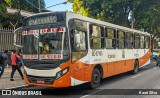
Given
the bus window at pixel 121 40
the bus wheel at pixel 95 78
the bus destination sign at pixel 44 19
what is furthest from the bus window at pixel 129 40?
the bus destination sign at pixel 44 19

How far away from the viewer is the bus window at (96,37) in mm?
11523

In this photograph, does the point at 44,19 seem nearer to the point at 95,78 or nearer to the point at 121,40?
the point at 95,78

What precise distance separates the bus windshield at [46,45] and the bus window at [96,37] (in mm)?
2090

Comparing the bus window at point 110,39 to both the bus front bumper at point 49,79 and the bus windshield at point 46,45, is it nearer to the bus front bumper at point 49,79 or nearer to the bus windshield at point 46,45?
the bus windshield at point 46,45

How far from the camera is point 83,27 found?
10.9m

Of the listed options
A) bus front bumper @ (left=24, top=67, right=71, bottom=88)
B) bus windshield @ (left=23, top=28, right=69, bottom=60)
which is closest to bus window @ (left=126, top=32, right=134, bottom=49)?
bus windshield @ (left=23, top=28, right=69, bottom=60)

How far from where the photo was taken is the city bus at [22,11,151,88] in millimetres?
9656

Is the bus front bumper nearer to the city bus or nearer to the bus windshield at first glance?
the city bus

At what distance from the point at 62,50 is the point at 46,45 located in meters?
0.73

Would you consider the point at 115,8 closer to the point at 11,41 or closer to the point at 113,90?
the point at 11,41

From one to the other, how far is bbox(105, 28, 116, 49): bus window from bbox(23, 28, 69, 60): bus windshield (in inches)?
150

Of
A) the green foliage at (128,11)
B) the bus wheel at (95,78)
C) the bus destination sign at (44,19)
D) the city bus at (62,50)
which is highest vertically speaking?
the green foliage at (128,11)

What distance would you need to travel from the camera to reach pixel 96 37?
11.9 metres

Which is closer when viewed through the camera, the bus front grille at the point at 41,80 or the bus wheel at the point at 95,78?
the bus front grille at the point at 41,80
